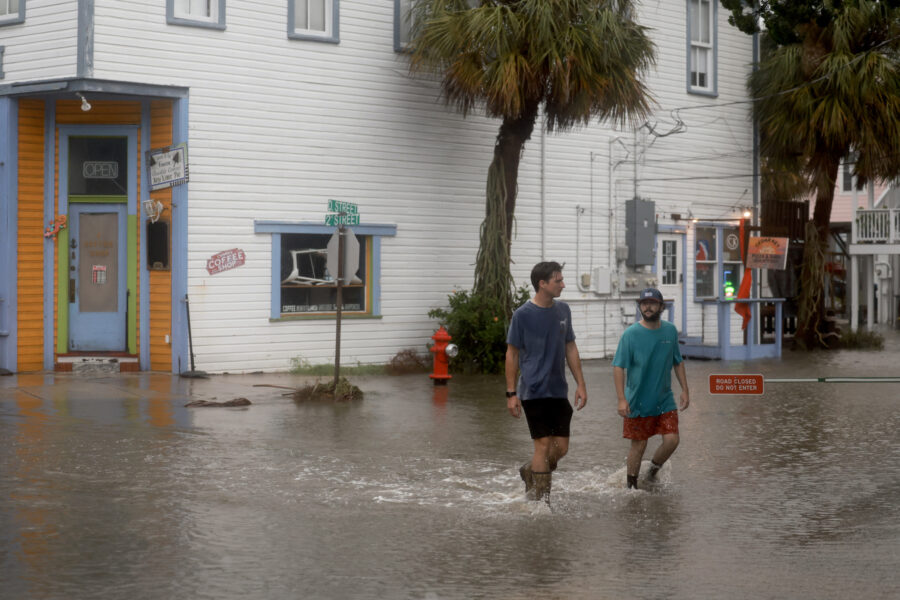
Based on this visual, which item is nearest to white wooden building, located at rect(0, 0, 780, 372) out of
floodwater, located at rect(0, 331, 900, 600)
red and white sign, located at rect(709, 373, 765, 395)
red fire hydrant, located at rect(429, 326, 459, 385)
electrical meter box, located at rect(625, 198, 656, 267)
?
electrical meter box, located at rect(625, 198, 656, 267)

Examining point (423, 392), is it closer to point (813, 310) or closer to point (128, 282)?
point (128, 282)

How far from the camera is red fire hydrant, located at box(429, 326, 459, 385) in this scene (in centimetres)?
1688

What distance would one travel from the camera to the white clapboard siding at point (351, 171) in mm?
17562

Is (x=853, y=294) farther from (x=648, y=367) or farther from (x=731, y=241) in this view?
(x=648, y=367)

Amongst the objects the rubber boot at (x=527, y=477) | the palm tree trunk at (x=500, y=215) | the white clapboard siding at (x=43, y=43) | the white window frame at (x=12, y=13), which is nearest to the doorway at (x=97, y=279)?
the white clapboard siding at (x=43, y=43)

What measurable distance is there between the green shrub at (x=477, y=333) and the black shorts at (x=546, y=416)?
1015 centimetres

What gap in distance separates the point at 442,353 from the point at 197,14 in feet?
19.6

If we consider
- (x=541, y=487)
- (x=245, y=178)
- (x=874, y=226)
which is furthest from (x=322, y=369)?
(x=874, y=226)

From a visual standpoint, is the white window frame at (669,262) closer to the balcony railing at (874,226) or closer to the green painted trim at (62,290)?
the balcony railing at (874,226)

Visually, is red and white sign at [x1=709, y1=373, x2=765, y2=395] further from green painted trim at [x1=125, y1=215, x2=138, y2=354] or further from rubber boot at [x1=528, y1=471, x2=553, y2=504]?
green painted trim at [x1=125, y1=215, x2=138, y2=354]

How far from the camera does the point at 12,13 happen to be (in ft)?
56.4

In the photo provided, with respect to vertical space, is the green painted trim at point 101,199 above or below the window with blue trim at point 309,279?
above

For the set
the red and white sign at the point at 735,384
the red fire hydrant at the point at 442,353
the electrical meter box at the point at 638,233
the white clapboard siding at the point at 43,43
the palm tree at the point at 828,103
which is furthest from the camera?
the electrical meter box at the point at 638,233

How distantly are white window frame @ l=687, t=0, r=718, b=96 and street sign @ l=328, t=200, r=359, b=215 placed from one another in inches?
340
